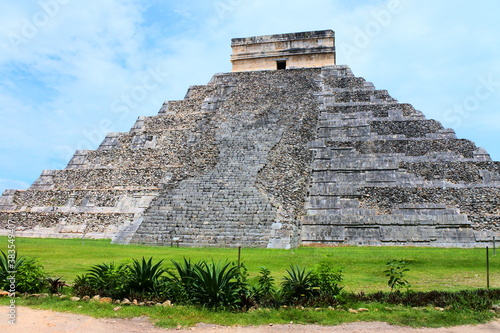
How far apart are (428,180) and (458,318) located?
476 inches

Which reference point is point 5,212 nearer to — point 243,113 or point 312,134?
point 243,113

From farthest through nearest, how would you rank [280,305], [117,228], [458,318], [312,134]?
[312,134] < [117,228] < [280,305] < [458,318]

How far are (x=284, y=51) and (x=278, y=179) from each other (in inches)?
576

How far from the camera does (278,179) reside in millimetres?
17688

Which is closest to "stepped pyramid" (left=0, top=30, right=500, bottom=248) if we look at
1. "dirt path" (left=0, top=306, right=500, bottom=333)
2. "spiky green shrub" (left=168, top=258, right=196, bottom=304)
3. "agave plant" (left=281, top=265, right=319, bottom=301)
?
"agave plant" (left=281, top=265, right=319, bottom=301)

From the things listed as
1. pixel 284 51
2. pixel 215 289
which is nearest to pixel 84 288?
pixel 215 289

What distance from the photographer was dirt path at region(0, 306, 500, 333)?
5223 mm

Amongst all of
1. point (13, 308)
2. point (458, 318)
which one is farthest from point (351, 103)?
point (13, 308)

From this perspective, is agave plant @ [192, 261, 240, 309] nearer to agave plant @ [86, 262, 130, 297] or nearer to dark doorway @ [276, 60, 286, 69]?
agave plant @ [86, 262, 130, 297]

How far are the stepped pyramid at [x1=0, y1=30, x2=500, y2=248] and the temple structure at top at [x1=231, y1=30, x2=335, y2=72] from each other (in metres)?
3.83

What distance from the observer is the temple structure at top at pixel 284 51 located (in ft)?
96.3

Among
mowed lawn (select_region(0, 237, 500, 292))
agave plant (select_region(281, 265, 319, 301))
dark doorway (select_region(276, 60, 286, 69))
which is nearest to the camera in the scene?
agave plant (select_region(281, 265, 319, 301))

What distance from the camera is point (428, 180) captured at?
17.1 metres

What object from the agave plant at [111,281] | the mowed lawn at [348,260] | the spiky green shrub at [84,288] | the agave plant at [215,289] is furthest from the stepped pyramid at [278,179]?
the agave plant at [215,289]
